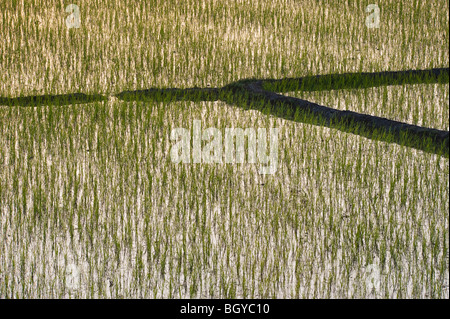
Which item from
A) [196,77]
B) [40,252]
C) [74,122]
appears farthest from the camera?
[196,77]

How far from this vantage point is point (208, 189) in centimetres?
271

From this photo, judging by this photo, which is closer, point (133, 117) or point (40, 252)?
point (40, 252)

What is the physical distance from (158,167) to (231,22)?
3184 millimetres

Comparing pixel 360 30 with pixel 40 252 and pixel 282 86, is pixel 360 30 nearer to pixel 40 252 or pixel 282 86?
pixel 282 86

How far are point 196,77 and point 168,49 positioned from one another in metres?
0.70

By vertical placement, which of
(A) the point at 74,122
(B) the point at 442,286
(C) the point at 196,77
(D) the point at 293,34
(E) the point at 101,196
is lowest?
(B) the point at 442,286

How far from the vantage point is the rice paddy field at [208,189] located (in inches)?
80.0

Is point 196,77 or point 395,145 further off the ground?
point 196,77

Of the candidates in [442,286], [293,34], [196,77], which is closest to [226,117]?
[196,77]

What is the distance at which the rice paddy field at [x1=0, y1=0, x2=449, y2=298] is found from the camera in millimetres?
2033

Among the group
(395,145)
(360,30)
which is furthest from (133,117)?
(360,30)

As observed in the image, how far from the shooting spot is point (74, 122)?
3.50 metres

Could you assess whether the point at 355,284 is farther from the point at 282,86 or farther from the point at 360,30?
the point at 360,30

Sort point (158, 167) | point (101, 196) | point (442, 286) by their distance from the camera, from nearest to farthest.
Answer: point (442, 286) < point (101, 196) < point (158, 167)
